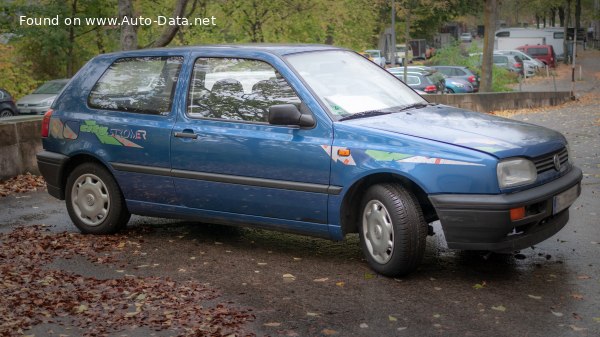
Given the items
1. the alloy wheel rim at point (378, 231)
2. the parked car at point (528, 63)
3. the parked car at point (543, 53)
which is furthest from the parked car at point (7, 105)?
the parked car at point (543, 53)

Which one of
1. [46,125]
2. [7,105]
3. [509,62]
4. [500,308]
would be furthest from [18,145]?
[509,62]

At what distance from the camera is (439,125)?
668 cm

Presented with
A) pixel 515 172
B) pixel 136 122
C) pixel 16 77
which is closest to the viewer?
pixel 515 172

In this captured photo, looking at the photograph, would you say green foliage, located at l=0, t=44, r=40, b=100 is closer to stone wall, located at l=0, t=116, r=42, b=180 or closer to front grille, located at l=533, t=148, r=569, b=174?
stone wall, located at l=0, t=116, r=42, b=180

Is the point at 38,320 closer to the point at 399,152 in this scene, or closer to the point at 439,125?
the point at 399,152

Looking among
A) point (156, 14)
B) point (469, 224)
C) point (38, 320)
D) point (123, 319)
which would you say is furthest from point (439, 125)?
point (156, 14)

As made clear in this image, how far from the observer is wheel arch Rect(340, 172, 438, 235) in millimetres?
6523

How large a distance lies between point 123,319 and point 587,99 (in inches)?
1292

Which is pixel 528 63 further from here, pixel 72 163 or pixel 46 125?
pixel 72 163

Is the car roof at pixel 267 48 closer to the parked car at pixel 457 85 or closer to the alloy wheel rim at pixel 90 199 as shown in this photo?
the alloy wheel rim at pixel 90 199

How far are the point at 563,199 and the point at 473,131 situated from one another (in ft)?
2.63

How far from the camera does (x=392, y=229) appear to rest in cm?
641

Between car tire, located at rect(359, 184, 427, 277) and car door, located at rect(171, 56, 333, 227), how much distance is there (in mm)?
375

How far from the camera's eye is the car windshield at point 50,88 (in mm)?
28953
